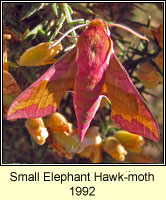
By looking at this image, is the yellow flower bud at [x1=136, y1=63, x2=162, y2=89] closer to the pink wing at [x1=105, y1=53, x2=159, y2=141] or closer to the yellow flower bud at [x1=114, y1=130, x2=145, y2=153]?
the yellow flower bud at [x1=114, y1=130, x2=145, y2=153]

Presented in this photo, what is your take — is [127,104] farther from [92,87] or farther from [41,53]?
[41,53]

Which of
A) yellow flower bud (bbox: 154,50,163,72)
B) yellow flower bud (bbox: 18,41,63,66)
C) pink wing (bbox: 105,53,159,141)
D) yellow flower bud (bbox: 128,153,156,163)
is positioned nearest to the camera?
pink wing (bbox: 105,53,159,141)

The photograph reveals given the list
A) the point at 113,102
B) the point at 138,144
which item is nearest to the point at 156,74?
the point at 138,144

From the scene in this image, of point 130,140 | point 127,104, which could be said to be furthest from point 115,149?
point 127,104

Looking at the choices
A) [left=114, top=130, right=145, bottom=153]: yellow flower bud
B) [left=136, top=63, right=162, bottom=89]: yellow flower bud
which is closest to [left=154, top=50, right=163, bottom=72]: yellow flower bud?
[left=136, top=63, right=162, bottom=89]: yellow flower bud

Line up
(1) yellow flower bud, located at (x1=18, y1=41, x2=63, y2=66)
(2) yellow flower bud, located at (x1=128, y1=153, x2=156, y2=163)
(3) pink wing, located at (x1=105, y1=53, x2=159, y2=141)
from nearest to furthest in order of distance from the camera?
(3) pink wing, located at (x1=105, y1=53, x2=159, y2=141), (1) yellow flower bud, located at (x1=18, y1=41, x2=63, y2=66), (2) yellow flower bud, located at (x1=128, y1=153, x2=156, y2=163)

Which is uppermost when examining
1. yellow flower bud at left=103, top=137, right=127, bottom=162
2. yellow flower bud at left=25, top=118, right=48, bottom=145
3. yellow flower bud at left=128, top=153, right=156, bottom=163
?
yellow flower bud at left=25, top=118, right=48, bottom=145

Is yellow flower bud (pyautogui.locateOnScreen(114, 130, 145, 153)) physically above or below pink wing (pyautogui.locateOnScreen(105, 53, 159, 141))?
below
